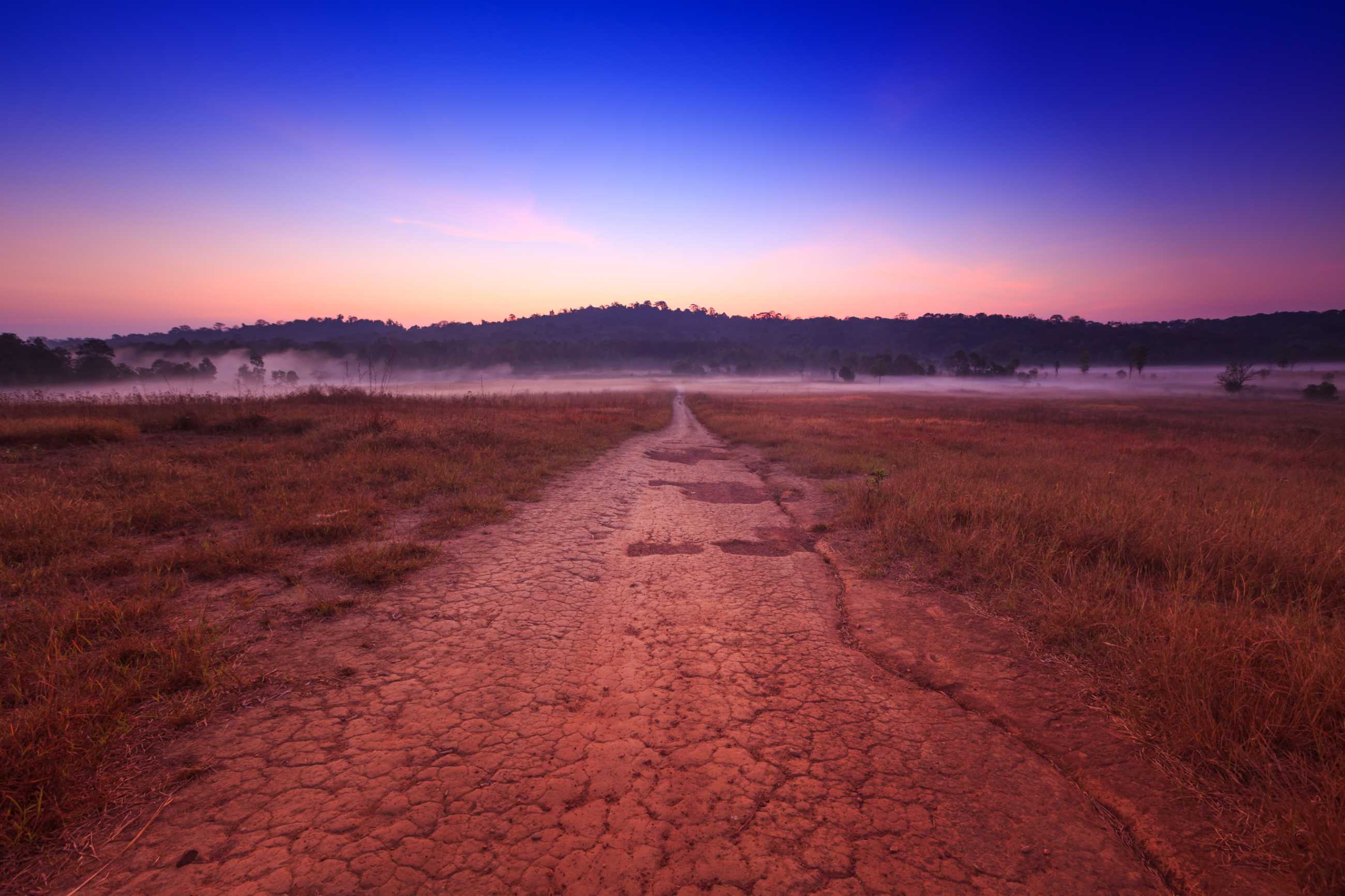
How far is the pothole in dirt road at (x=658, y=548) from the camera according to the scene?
265 inches

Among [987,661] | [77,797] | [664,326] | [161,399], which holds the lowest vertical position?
[987,661]

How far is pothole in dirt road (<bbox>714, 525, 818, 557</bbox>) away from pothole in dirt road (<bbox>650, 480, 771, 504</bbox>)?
1.89 metres

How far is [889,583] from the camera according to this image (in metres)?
5.82

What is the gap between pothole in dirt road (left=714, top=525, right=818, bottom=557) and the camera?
688cm

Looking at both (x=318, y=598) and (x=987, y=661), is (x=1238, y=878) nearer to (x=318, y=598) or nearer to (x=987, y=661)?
(x=987, y=661)

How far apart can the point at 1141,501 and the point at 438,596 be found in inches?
397

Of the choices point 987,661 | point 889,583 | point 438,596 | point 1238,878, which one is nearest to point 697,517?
point 889,583

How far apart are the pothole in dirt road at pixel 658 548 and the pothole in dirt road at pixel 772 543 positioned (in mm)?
385

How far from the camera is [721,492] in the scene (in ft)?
34.9

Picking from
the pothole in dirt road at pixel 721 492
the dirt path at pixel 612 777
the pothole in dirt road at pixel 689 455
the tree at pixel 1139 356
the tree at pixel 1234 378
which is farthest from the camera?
the tree at pixel 1139 356

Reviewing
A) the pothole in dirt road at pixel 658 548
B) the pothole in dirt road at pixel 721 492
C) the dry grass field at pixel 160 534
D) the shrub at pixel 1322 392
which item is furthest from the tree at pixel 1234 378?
the pothole in dirt road at pixel 658 548

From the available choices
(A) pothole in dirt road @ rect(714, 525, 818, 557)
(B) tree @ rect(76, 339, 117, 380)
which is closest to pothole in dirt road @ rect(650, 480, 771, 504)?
(A) pothole in dirt road @ rect(714, 525, 818, 557)

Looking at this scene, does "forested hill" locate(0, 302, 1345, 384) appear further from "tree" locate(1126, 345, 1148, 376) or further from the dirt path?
the dirt path

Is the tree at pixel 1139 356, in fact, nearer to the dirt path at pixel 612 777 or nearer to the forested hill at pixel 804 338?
the forested hill at pixel 804 338
